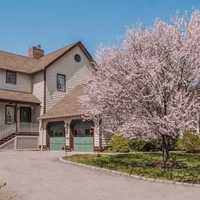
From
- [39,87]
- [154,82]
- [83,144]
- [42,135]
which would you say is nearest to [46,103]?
[39,87]

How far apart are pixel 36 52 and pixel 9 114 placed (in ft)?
31.7

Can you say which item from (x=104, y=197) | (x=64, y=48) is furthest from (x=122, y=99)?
(x=64, y=48)

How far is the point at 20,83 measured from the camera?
3222 centimetres

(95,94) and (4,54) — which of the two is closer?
(95,94)

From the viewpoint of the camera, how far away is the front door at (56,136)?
96.8 ft

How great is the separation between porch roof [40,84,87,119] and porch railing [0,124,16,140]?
105 inches

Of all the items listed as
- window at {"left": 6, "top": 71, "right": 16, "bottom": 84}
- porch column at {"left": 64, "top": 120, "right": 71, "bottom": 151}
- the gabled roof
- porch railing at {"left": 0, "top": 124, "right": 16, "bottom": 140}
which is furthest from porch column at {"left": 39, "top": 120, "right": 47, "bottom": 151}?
the gabled roof

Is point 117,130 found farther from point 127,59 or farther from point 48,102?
point 48,102

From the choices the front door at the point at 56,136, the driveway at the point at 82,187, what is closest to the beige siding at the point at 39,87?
the front door at the point at 56,136

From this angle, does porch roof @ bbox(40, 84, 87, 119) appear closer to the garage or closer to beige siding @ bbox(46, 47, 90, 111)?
beige siding @ bbox(46, 47, 90, 111)

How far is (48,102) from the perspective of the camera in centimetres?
3156

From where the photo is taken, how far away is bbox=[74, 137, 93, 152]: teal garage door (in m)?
27.3

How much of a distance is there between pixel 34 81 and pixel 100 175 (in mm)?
21097

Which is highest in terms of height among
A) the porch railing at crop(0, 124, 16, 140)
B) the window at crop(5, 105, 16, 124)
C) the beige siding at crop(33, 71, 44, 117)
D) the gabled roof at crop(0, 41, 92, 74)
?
the gabled roof at crop(0, 41, 92, 74)
